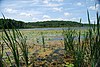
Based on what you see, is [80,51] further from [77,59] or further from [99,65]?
[99,65]

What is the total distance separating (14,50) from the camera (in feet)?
5.95

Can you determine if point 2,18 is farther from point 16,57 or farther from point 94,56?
point 94,56

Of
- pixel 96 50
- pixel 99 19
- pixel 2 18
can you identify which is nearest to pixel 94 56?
pixel 96 50

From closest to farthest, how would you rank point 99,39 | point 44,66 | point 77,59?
point 99,39, point 77,59, point 44,66

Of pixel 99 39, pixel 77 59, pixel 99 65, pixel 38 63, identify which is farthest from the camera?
pixel 38 63

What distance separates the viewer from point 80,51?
75.5 inches

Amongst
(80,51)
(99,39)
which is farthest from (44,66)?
(99,39)

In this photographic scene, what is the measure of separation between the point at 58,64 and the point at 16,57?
2.54 m

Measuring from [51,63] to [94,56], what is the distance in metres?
2.71

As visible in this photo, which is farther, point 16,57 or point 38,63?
point 38,63

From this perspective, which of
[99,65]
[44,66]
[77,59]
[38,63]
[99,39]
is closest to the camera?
[99,65]

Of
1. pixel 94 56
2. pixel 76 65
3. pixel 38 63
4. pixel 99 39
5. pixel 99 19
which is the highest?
pixel 99 19

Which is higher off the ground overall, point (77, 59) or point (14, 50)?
point (14, 50)

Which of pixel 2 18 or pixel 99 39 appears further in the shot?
pixel 2 18
